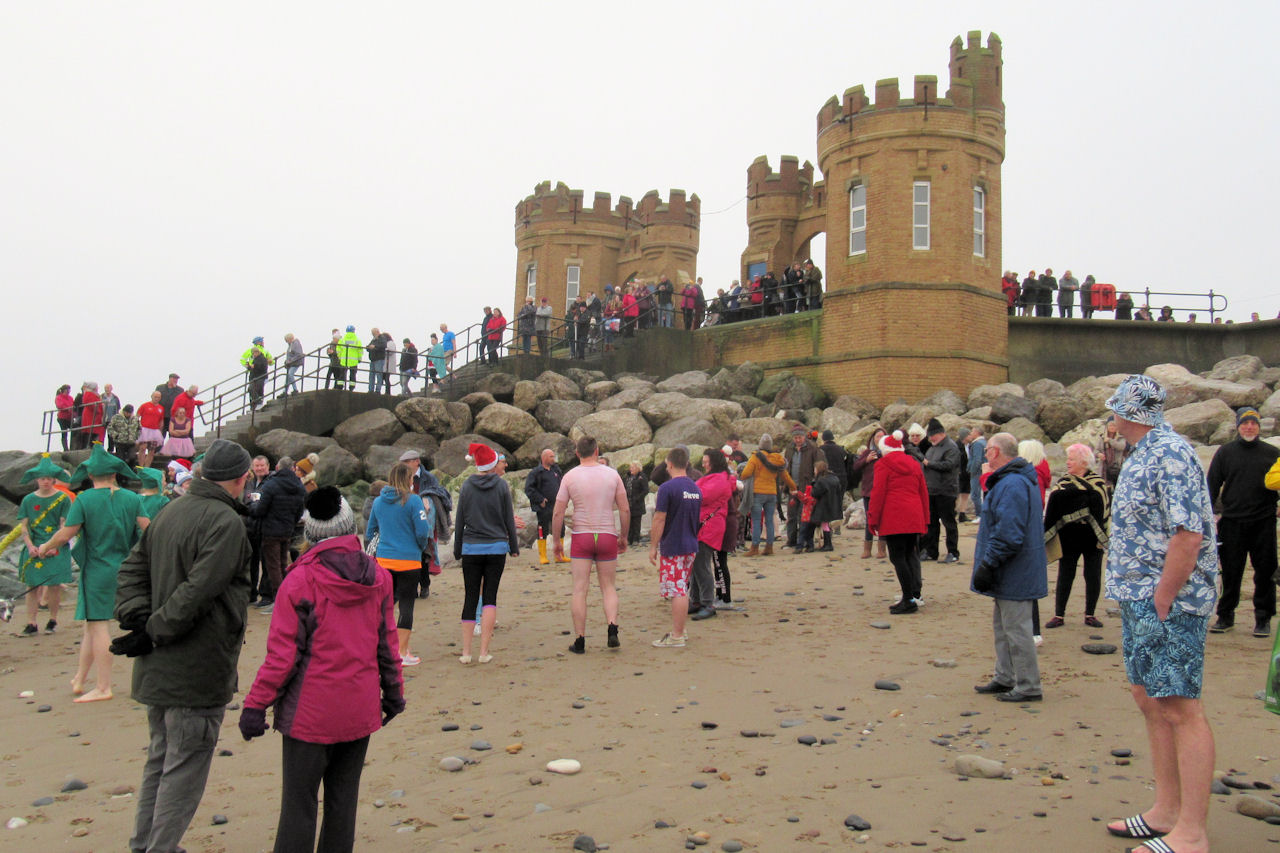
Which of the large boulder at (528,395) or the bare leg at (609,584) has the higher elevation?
the large boulder at (528,395)

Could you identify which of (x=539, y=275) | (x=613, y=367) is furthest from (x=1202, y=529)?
(x=539, y=275)

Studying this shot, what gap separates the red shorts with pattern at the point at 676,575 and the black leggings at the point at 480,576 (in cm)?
148

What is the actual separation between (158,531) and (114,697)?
4243 millimetres

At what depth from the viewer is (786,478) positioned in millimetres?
13547

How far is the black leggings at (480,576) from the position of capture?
8.45m

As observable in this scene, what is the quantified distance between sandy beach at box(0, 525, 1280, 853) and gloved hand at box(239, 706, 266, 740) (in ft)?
3.98

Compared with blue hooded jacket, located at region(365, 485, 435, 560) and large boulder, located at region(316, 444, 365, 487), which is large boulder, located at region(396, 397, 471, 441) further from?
blue hooded jacket, located at region(365, 485, 435, 560)

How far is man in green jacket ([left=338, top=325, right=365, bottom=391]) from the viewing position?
25.1m

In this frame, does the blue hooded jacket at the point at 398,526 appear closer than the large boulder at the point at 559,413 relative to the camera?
Yes

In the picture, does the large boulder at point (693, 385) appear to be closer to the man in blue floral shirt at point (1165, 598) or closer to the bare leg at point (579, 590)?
the bare leg at point (579, 590)

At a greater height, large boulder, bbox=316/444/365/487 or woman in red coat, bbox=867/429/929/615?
large boulder, bbox=316/444/365/487

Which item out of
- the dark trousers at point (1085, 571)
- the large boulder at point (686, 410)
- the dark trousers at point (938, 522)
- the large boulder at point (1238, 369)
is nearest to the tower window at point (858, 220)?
the large boulder at point (686, 410)

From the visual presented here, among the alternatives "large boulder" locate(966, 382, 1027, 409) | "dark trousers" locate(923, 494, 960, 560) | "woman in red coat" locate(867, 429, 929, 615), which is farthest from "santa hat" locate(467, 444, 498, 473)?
"large boulder" locate(966, 382, 1027, 409)

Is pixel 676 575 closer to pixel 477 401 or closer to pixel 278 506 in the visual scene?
pixel 278 506
